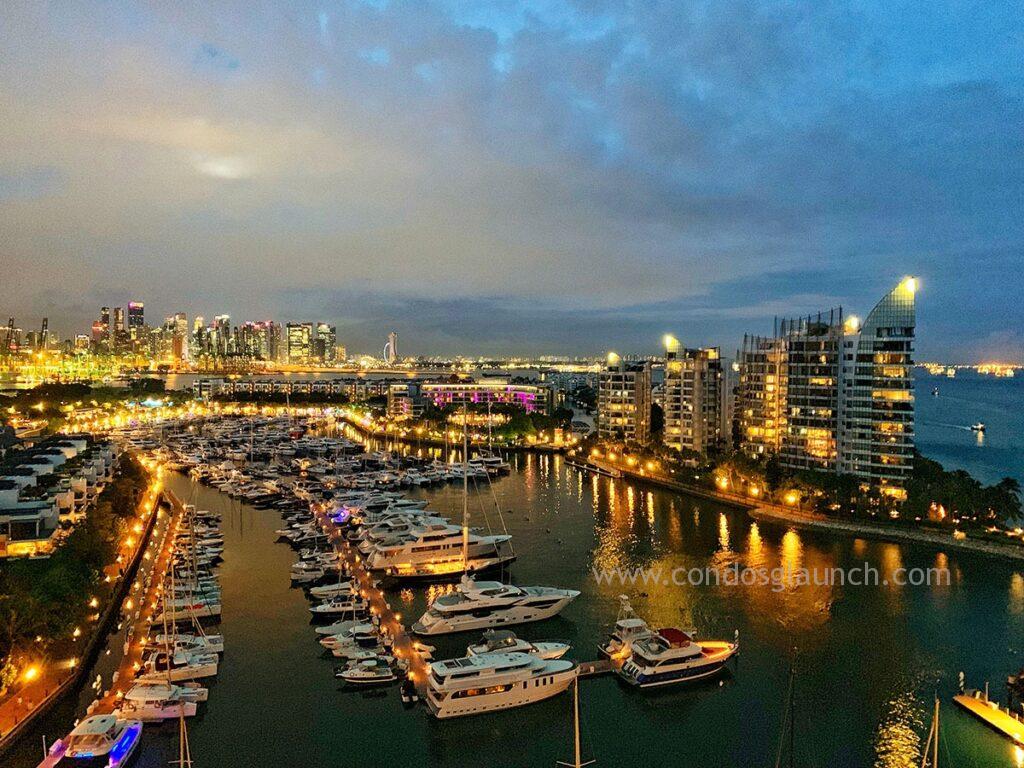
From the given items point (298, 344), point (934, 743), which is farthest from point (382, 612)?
point (298, 344)

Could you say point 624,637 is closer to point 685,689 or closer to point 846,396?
point 685,689

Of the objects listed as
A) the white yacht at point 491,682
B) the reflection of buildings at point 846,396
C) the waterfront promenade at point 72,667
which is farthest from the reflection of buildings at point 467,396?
the white yacht at point 491,682

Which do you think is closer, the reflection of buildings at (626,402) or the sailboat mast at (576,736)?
the sailboat mast at (576,736)

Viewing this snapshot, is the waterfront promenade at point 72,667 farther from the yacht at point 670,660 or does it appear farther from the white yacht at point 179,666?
the yacht at point 670,660

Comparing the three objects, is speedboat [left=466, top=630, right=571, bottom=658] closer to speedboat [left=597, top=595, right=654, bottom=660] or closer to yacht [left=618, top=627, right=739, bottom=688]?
speedboat [left=597, top=595, right=654, bottom=660]

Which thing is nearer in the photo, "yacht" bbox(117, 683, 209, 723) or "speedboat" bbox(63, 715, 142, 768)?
"speedboat" bbox(63, 715, 142, 768)

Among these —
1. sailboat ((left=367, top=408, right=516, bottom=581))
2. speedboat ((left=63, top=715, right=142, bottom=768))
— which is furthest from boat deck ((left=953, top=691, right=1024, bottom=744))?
speedboat ((left=63, top=715, right=142, bottom=768))
